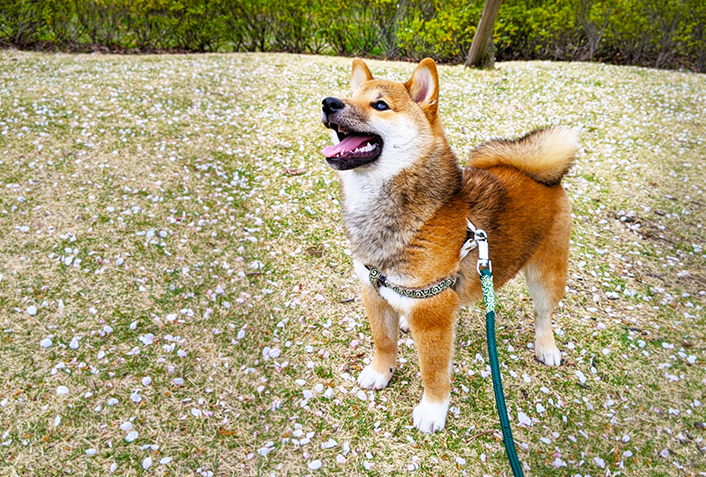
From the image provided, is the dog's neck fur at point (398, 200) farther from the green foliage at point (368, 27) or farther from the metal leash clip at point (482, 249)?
the green foliage at point (368, 27)

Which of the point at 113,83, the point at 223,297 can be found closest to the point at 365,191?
the point at 223,297

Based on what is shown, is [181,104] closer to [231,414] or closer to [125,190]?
[125,190]

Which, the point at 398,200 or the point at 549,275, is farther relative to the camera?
the point at 549,275

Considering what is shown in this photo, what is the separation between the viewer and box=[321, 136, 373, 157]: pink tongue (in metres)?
2.53

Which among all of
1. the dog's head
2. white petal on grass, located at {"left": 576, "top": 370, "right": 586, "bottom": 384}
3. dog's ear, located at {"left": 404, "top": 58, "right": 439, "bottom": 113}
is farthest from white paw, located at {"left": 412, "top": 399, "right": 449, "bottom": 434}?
dog's ear, located at {"left": 404, "top": 58, "right": 439, "bottom": 113}

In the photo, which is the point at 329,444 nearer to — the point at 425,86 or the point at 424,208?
the point at 424,208

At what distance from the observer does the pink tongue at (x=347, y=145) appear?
2533mm

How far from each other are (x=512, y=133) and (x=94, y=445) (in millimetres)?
7959

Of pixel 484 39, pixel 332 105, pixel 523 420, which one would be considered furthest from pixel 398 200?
pixel 484 39

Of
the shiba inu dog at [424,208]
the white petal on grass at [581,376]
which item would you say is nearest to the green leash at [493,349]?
the shiba inu dog at [424,208]

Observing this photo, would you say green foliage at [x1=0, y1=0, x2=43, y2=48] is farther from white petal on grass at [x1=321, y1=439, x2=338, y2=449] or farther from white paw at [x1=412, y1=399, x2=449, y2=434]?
white paw at [x1=412, y1=399, x2=449, y2=434]

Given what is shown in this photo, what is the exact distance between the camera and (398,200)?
8.80 feet

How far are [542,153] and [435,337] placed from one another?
160 centimetres

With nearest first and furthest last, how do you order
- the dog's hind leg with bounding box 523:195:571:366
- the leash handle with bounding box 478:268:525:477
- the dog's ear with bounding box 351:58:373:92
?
the leash handle with bounding box 478:268:525:477
the dog's ear with bounding box 351:58:373:92
the dog's hind leg with bounding box 523:195:571:366
